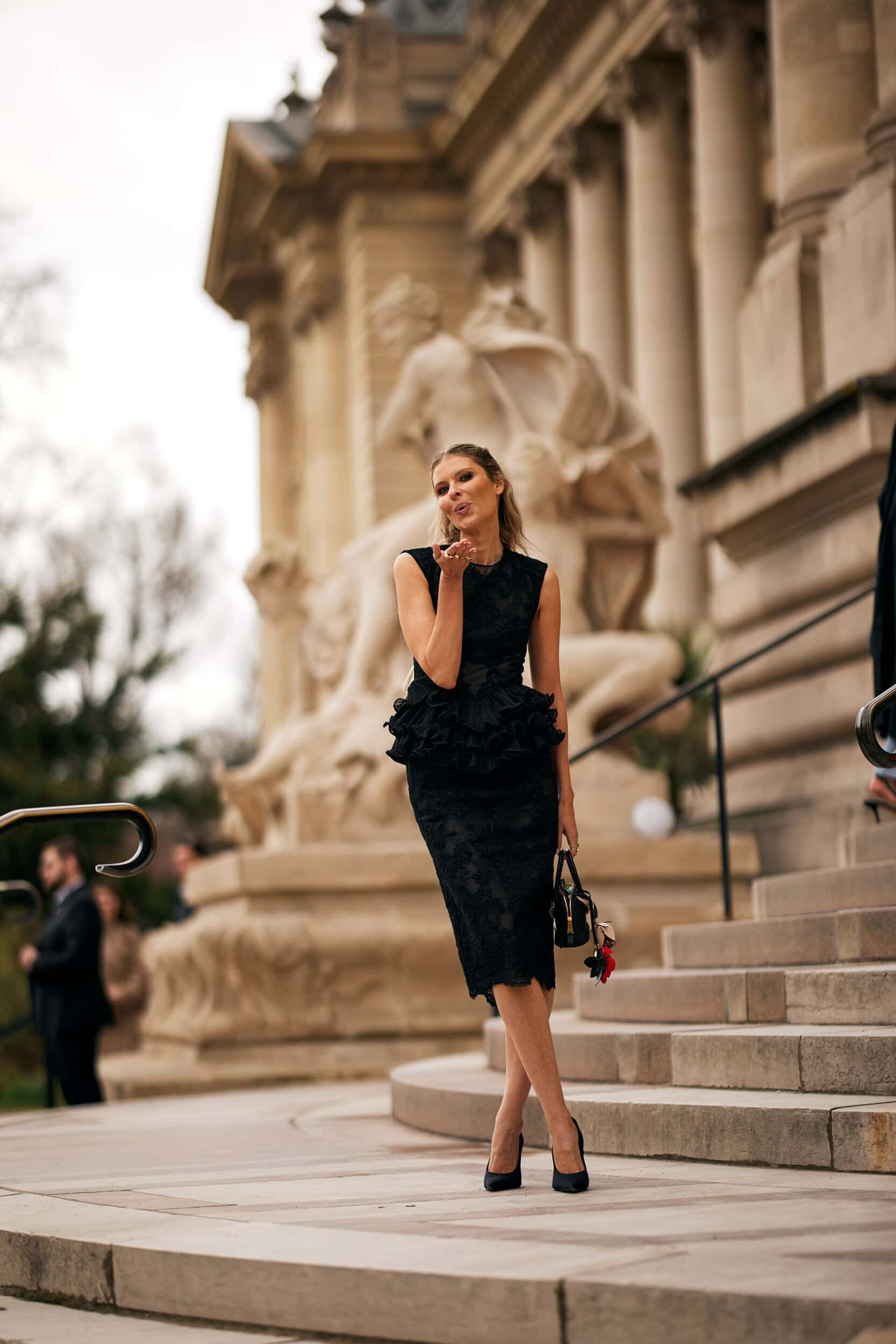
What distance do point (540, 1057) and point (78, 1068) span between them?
6.37 m

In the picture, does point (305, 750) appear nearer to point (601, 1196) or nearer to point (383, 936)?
point (383, 936)

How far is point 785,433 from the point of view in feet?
36.3

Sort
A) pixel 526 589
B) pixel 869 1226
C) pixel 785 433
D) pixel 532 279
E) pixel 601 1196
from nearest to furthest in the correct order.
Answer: pixel 869 1226
pixel 601 1196
pixel 526 589
pixel 785 433
pixel 532 279

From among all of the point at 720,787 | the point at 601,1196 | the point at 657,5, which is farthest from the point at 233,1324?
the point at 657,5

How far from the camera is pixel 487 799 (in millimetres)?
5004

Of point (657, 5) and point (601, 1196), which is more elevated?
point (657, 5)

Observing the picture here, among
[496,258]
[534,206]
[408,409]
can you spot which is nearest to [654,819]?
[408,409]

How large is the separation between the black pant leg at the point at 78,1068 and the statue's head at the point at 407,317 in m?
5.64

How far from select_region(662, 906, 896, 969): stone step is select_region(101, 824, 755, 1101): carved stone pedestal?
3.86 m

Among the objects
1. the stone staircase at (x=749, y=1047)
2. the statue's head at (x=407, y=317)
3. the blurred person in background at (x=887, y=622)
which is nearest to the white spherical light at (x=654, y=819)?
the stone staircase at (x=749, y=1047)

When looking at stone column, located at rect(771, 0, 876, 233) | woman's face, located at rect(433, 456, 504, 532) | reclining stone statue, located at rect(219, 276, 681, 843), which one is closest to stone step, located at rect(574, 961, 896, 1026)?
woman's face, located at rect(433, 456, 504, 532)

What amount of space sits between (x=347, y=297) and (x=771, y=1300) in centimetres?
3423

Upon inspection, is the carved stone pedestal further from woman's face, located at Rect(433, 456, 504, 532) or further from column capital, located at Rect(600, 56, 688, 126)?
column capital, located at Rect(600, 56, 688, 126)

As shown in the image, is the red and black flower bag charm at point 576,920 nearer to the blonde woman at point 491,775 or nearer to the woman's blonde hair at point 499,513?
the blonde woman at point 491,775
